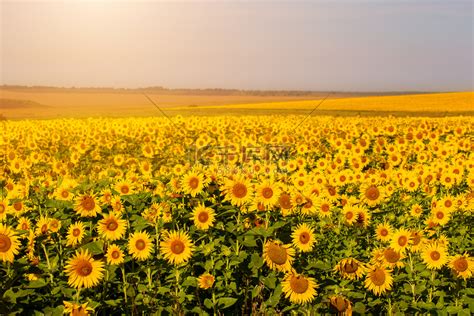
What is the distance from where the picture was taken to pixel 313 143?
15273 millimetres

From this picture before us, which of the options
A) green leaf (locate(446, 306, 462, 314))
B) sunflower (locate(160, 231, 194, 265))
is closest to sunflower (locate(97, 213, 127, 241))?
sunflower (locate(160, 231, 194, 265))

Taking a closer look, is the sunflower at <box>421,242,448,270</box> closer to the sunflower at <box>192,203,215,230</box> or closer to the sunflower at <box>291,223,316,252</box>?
the sunflower at <box>291,223,316,252</box>

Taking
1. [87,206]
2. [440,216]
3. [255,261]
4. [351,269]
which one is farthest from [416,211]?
[87,206]

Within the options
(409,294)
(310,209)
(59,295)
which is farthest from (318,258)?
(59,295)

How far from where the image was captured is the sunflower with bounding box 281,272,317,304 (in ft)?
14.1

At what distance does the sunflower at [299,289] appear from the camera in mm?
4305

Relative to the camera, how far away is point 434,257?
5242 mm

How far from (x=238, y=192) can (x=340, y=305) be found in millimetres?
1630

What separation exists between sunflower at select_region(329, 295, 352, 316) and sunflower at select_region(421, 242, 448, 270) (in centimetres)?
131

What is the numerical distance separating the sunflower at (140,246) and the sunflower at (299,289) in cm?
147

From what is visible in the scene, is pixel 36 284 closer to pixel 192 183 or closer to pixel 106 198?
pixel 106 198

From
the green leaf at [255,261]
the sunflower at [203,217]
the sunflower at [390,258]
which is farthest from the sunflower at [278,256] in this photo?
the sunflower at [390,258]

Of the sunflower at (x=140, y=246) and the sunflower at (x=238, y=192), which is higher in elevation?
the sunflower at (x=238, y=192)

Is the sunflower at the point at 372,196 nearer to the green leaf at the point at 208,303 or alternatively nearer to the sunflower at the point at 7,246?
the green leaf at the point at 208,303
